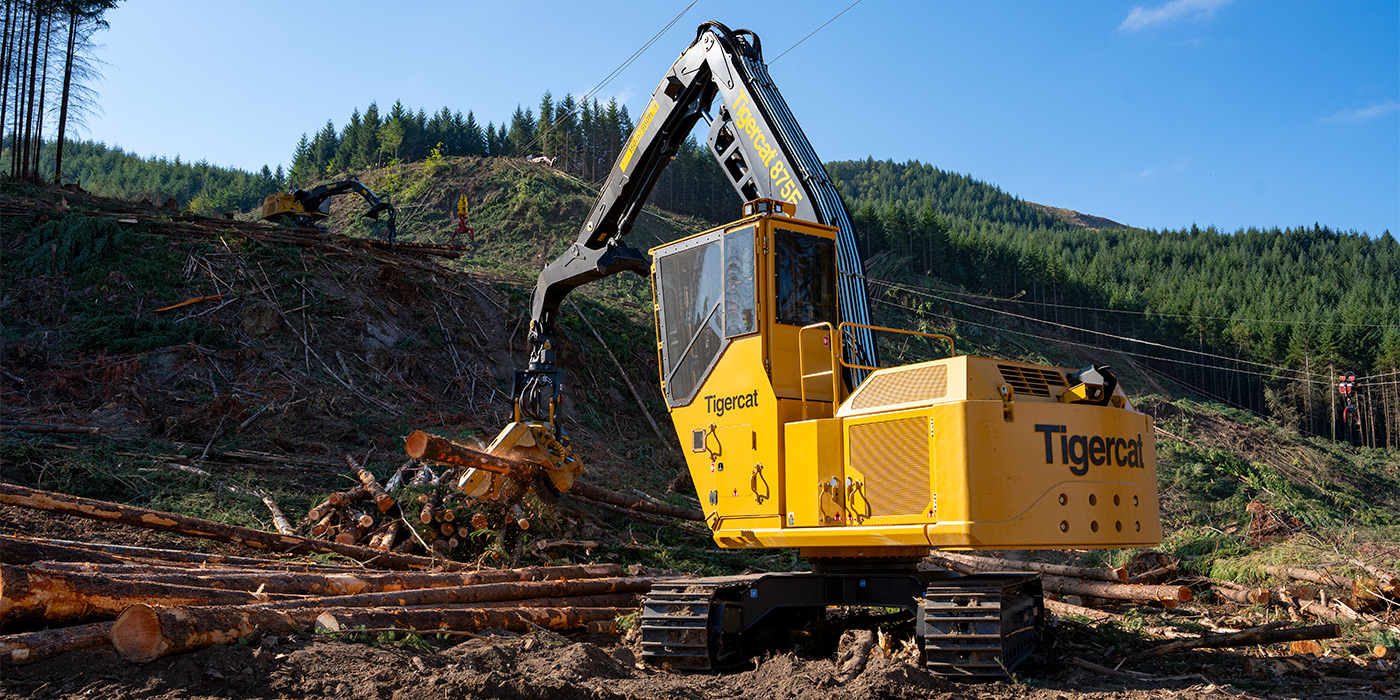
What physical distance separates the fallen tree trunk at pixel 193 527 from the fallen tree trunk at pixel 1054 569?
7169 millimetres

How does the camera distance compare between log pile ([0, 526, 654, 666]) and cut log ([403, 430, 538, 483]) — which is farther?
cut log ([403, 430, 538, 483])

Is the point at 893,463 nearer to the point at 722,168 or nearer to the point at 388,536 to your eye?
the point at 722,168

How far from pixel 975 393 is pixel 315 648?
15.4ft

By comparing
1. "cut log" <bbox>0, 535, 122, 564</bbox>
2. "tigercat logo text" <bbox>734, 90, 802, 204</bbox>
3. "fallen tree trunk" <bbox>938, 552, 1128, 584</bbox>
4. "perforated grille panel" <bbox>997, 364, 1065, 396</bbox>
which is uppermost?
"tigercat logo text" <bbox>734, 90, 802, 204</bbox>

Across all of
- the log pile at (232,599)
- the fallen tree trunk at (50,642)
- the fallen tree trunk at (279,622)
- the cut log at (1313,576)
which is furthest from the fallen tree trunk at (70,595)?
the cut log at (1313,576)

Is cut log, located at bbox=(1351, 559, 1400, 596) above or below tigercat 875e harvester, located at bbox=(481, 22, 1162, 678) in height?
below

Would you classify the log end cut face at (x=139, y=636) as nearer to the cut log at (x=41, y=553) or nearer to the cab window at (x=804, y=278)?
the cut log at (x=41, y=553)

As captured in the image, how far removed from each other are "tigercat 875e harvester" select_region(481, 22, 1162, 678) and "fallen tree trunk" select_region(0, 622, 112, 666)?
12.3ft

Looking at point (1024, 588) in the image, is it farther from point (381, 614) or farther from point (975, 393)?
point (381, 614)

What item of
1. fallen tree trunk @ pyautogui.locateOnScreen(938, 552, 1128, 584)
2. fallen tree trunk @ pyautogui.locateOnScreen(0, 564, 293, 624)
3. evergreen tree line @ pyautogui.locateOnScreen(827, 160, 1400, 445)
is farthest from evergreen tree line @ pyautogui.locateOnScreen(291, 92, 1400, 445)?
fallen tree trunk @ pyautogui.locateOnScreen(0, 564, 293, 624)

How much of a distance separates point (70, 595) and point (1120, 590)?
1003 centimetres

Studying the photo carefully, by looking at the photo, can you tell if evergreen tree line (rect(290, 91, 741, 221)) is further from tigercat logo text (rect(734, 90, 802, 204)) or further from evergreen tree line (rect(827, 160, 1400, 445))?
tigercat logo text (rect(734, 90, 802, 204))

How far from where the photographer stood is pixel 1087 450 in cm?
660

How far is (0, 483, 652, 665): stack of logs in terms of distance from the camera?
17.5 ft
